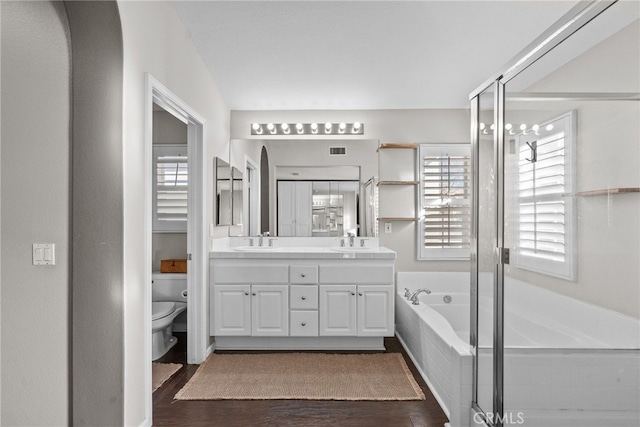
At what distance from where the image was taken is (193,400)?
7.75ft

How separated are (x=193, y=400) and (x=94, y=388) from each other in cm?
76

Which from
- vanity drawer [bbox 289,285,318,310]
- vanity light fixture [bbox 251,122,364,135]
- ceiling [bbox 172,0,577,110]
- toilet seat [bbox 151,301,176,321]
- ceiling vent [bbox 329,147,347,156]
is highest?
ceiling [bbox 172,0,577,110]

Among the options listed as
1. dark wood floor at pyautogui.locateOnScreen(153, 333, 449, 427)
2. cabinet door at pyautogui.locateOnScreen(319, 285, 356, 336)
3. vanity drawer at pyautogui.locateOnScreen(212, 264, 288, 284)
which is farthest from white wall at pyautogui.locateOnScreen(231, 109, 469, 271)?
dark wood floor at pyautogui.locateOnScreen(153, 333, 449, 427)

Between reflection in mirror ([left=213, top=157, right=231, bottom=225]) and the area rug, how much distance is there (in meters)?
Answer: 1.19

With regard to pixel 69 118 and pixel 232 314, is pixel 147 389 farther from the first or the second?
pixel 69 118

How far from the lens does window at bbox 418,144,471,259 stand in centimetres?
387

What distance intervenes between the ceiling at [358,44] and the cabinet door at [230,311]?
1.80 meters

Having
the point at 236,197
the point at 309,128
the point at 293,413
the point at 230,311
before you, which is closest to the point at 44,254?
the point at 293,413

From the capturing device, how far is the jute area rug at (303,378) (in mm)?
2424

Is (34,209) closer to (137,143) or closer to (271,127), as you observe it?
(137,143)

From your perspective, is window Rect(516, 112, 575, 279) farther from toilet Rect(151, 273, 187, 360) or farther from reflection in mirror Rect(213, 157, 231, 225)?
toilet Rect(151, 273, 187, 360)

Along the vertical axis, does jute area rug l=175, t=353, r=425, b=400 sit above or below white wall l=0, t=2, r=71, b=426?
below

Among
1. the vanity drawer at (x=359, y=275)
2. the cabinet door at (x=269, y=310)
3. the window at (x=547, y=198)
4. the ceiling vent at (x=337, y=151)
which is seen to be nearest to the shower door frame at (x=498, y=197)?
the window at (x=547, y=198)

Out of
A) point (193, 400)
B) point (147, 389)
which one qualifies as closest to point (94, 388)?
point (147, 389)
